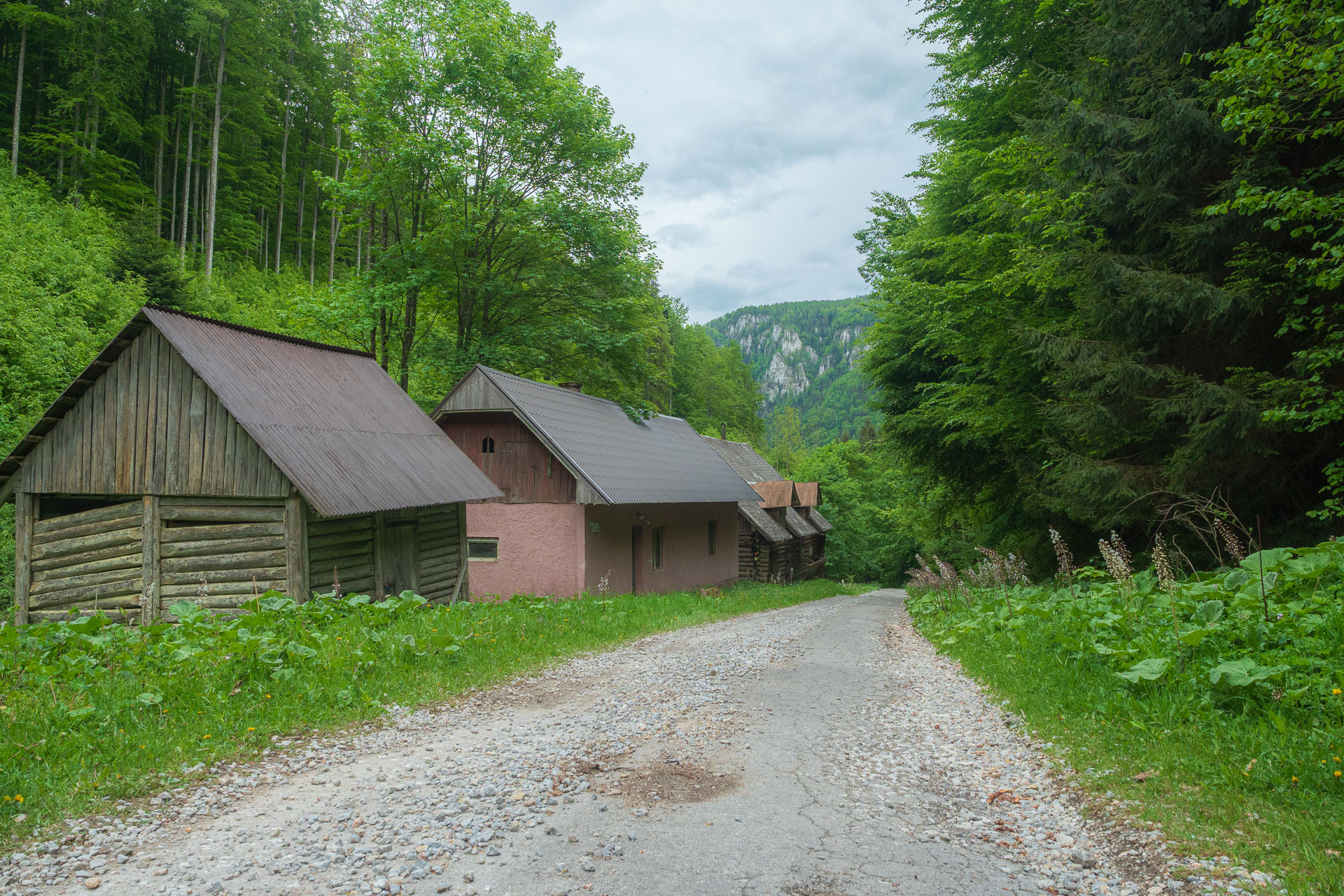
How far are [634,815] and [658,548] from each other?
57.1ft

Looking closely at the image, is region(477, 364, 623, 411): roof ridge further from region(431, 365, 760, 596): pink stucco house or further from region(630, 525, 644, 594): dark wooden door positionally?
region(630, 525, 644, 594): dark wooden door

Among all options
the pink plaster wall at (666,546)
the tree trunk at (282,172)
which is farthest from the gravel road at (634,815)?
the tree trunk at (282,172)

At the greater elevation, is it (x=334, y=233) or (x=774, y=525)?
(x=334, y=233)

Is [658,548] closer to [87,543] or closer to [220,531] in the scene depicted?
[220,531]

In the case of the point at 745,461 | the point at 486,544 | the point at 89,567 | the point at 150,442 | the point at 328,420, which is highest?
the point at 745,461

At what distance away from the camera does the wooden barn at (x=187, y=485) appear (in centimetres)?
1042

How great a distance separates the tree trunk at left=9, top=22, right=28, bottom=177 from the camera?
26.3 metres

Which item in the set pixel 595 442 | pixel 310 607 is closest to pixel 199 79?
pixel 595 442

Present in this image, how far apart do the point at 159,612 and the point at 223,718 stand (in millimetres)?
6114

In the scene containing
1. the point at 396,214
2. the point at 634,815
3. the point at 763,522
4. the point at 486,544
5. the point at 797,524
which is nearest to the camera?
the point at 634,815

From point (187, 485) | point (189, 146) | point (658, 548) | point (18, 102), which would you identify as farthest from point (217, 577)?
point (189, 146)

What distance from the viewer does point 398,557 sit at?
514 inches

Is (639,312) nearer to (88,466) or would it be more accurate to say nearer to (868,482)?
(88,466)

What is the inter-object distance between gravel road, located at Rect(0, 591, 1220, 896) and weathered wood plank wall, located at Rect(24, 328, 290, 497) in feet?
19.3
